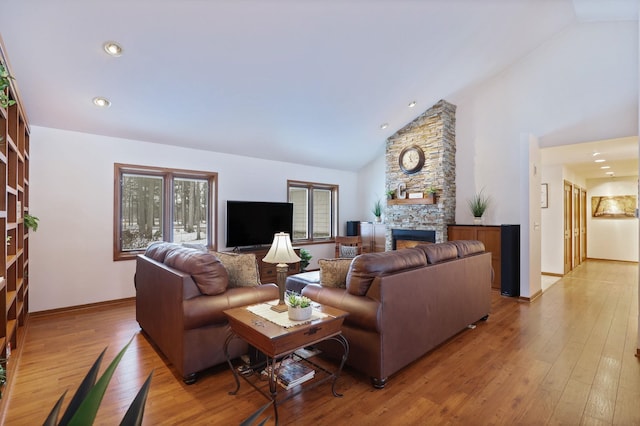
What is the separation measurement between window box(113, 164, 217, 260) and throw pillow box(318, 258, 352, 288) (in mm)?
3167

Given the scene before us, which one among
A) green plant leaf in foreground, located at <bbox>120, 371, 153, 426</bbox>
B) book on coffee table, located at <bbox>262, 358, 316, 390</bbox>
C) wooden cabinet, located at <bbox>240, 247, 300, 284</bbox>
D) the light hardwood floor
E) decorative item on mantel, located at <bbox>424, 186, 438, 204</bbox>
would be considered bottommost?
the light hardwood floor

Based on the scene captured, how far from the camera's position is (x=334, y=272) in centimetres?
288

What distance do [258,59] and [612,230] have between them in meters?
10.1

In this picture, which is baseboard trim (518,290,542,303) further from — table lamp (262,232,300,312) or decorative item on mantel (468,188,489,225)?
table lamp (262,232,300,312)

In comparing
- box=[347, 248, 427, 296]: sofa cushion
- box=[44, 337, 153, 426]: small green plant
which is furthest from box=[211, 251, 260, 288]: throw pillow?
box=[44, 337, 153, 426]: small green plant

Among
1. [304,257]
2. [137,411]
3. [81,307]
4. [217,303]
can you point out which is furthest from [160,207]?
[137,411]

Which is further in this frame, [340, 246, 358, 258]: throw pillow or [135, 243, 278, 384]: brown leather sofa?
[340, 246, 358, 258]: throw pillow

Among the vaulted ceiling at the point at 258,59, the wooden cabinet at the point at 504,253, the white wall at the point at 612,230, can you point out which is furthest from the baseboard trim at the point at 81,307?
the white wall at the point at 612,230

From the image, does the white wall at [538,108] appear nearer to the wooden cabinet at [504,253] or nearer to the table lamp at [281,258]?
the wooden cabinet at [504,253]

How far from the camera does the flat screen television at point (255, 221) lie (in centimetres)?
552

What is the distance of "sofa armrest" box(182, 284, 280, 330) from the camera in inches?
96.3

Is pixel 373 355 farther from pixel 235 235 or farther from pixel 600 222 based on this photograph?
pixel 600 222

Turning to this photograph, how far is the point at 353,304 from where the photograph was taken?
2.53 metres

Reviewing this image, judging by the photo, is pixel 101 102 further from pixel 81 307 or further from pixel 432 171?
pixel 432 171
